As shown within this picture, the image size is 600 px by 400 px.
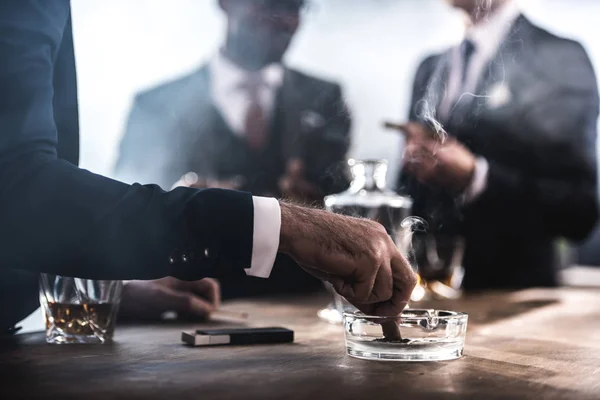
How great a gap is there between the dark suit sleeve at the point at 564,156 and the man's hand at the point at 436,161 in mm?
452

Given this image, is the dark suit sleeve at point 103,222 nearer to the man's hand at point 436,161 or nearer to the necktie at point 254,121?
the man's hand at point 436,161

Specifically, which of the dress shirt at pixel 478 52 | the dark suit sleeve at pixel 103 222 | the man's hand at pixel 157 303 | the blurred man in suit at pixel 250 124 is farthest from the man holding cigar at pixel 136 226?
the dress shirt at pixel 478 52

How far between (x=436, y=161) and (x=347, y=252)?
1.64 meters

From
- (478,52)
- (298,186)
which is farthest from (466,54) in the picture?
(298,186)

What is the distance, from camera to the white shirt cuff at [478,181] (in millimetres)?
2994

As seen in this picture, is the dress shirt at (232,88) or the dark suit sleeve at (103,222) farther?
the dress shirt at (232,88)

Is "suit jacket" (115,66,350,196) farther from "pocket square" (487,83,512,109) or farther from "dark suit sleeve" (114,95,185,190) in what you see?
"pocket square" (487,83,512,109)

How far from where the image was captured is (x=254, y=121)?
11.4 feet

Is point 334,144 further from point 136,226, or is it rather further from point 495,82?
point 136,226

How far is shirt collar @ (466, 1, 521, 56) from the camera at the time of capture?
11.1 feet

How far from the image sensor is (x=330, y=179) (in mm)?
3408

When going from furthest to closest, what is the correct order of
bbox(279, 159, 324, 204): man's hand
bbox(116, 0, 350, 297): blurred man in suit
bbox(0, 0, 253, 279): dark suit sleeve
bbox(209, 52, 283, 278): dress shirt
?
bbox(209, 52, 283, 278): dress shirt
bbox(116, 0, 350, 297): blurred man in suit
bbox(279, 159, 324, 204): man's hand
bbox(0, 0, 253, 279): dark suit sleeve

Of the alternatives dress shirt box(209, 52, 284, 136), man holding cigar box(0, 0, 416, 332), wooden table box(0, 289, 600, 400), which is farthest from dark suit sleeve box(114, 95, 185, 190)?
man holding cigar box(0, 0, 416, 332)

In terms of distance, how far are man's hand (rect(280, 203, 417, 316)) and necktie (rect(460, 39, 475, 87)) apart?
2.24m
